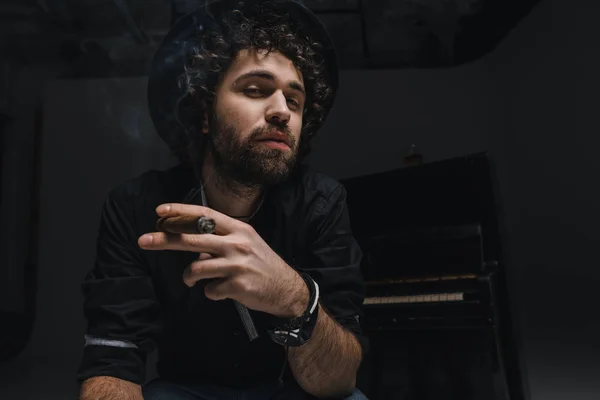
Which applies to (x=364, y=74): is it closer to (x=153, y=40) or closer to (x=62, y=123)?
(x=153, y=40)

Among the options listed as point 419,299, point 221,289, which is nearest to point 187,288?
point 221,289

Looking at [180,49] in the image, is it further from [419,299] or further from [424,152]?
[424,152]

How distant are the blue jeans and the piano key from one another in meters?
1.16

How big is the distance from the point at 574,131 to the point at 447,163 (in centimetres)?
143

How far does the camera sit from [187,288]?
1.25 m

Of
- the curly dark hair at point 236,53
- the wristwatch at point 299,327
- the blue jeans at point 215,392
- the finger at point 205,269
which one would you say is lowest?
the blue jeans at point 215,392

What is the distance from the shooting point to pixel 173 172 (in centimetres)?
→ 135

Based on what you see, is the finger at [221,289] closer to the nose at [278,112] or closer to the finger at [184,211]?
the finger at [184,211]

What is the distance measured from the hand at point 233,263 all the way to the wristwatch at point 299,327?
4 centimetres

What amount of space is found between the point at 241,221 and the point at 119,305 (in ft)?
1.18

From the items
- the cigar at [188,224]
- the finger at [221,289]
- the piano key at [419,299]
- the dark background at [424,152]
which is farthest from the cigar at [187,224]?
the dark background at [424,152]

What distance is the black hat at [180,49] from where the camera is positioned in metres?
1.41

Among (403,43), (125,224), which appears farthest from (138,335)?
(403,43)

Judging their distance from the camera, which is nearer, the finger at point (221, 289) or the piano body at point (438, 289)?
the finger at point (221, 289)
